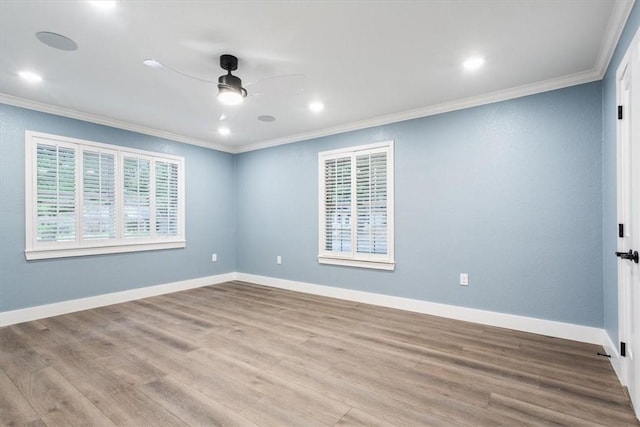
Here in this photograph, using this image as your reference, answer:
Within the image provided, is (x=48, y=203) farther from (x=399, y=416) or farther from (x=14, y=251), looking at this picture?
(x=399, y=416)

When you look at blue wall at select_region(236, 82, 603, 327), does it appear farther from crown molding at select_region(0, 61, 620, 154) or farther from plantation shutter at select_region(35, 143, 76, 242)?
Result: plantation shutter at select_region(35, 143, 76, 242)

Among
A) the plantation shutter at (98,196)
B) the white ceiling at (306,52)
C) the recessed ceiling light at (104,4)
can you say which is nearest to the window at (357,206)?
the white ceiling at (306,52)

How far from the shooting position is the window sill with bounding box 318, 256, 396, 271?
4.23m

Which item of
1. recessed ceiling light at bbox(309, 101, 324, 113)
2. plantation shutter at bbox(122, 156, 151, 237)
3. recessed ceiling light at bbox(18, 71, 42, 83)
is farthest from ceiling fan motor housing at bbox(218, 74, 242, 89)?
plantation shutter at bbox(122, 156, 151, 237)

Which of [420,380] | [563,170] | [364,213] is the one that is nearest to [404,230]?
[364,213]

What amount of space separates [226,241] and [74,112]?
3.10 meters

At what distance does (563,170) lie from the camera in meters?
3.14

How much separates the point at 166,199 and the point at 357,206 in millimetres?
3199

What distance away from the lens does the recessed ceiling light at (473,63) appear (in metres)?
2.77

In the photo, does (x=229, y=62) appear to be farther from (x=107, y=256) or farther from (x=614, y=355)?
(x=614, y=355)

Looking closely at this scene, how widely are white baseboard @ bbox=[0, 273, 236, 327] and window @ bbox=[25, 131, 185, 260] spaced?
2.08 feet

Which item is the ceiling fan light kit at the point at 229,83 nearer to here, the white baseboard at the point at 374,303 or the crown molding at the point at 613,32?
the crown molding at the point at 613,32

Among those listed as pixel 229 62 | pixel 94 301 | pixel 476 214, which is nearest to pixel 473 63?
pixel 476 214

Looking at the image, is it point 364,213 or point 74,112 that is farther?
point 364,213
